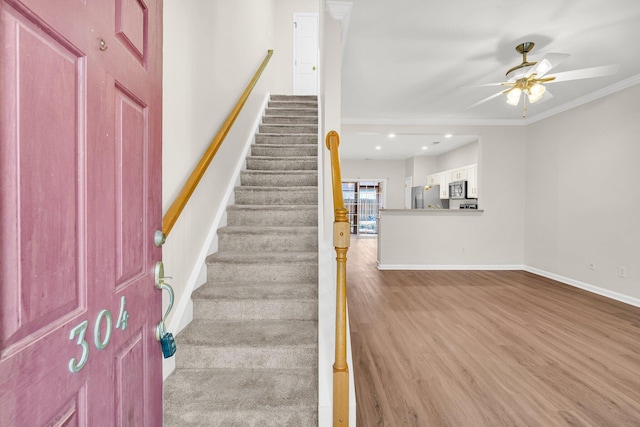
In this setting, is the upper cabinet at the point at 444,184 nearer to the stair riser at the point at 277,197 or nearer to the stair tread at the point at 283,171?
the stair tread at the point at 283,171

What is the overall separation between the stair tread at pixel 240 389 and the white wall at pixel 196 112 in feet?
1.01

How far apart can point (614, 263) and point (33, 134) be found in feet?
17.3

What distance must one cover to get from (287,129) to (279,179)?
105 cm

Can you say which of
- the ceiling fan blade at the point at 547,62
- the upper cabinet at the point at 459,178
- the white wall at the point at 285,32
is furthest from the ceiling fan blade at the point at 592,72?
the white wall at the point at 285,32

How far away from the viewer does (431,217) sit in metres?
5.25

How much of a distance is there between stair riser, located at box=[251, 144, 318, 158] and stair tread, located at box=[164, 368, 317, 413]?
7.50 feet

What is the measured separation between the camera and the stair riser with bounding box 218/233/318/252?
2.31 meters

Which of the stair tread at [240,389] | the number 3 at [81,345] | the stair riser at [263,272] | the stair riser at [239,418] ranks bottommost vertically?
the stair riser at [239,418]

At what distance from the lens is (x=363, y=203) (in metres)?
10.0

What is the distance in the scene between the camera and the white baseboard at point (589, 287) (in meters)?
3.43

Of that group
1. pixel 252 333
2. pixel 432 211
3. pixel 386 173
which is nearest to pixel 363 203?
pixel 386 173

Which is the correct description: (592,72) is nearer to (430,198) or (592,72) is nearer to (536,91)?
(536,91)

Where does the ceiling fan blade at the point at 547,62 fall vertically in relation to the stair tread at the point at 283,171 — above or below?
above

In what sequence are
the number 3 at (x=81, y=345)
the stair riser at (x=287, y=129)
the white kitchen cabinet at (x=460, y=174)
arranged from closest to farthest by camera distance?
the number 3 at (x=81, y=345), the stair riser at (x=287, y=129), the white kitchen cabinet at (x=460, y=174)
